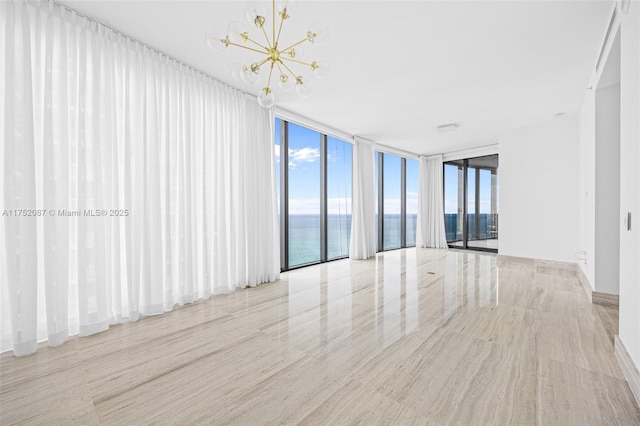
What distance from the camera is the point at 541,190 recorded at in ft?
16.7

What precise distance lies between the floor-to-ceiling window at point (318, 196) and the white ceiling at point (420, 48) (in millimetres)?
1052

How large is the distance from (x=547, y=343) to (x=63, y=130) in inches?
167

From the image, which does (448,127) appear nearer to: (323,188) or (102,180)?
(323,188)

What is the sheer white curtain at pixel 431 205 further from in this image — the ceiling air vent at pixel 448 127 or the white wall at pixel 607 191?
the white wall at pixel 607 191

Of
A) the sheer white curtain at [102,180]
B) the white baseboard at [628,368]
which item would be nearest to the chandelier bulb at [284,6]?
the sheer white curtain at [102,180]

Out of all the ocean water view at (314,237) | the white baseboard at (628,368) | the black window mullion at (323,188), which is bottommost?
the white baseboard at (628,368)

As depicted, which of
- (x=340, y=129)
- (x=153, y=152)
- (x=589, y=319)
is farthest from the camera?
(x=340, y=129)

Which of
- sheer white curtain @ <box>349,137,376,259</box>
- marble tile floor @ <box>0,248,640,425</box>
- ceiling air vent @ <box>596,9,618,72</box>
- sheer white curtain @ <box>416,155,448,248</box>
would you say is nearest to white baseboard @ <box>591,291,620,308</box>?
marble tile floor @ <box>0,248,640,425</box>

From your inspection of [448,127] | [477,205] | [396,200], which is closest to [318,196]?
[448,127]

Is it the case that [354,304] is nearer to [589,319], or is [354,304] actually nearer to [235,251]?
[235,251]

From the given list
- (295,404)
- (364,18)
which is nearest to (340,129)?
(364,18)

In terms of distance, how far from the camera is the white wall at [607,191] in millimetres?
3012

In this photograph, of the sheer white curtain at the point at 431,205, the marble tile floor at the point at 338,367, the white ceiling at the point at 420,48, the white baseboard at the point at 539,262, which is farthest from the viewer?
the sheer white curtain at the point at 431,205

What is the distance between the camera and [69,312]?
228cm
